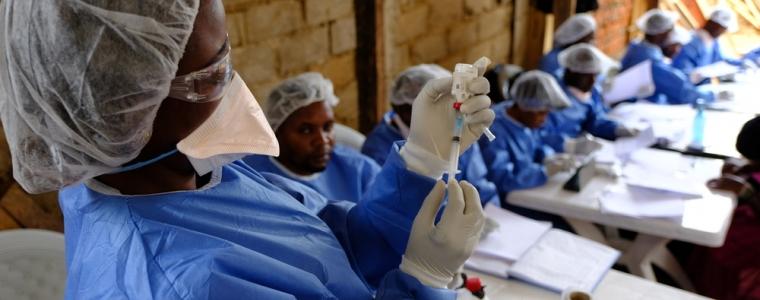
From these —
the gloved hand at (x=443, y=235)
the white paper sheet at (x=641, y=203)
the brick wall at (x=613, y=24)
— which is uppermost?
the gloved hand at (x=443, y=235)

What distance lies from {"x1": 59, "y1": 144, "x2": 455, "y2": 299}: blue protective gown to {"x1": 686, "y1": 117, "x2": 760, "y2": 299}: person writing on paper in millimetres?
1621

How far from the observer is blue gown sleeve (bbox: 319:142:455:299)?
1.10 meters

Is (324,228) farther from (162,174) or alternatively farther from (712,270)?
(712,270)

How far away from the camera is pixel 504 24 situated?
15.4 feet

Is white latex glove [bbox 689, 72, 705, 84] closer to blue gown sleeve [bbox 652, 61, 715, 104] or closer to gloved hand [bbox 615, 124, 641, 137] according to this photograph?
blue gown sleeve [bbox 652, 61, 715, 104]

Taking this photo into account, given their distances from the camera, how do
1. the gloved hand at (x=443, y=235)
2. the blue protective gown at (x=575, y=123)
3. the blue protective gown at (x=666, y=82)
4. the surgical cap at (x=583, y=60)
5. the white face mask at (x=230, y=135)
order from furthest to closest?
the blue protective gown at (x=666, y=82)
the surgical cap at (x=583, y=60)
the blue protective gown at (x=575, y=123)
the gloved hand at (x=443, y=235)
the white face mask at (x=230, y=135)

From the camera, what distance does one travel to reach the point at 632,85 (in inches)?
148

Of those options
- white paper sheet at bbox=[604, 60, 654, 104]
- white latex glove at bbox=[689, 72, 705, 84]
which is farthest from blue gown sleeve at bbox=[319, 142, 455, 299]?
white latex glove at bbox=[689, 72, 705, 84]

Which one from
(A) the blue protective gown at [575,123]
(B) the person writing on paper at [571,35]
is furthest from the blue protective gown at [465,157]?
(B) the person writing on paper at [571,35]

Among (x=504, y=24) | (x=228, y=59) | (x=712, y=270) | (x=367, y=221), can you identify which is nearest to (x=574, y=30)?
(x=504, y=24)

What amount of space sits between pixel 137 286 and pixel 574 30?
4.07 meters

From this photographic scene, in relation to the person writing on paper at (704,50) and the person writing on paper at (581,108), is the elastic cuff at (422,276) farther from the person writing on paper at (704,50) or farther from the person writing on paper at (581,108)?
the person writing on paper at (704,50)

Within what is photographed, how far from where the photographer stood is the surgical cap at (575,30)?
4.25 m

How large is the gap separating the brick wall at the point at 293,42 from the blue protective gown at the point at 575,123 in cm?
112
